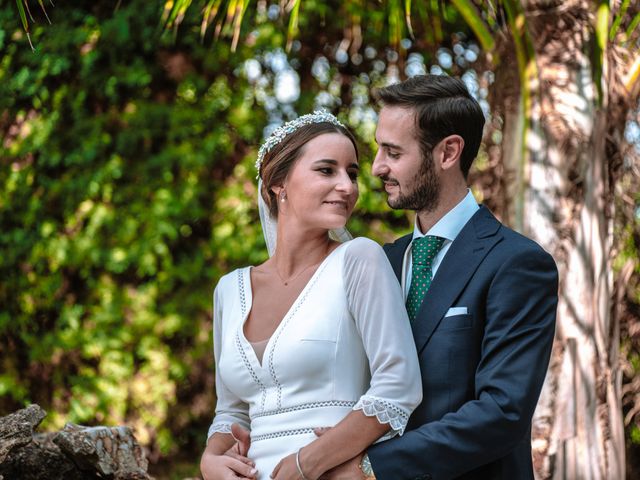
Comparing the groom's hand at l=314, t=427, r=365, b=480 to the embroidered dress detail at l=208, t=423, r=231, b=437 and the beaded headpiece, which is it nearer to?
the embroidered dress detail at l=208, t=423, r=231, b=437

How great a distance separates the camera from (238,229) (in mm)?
5297

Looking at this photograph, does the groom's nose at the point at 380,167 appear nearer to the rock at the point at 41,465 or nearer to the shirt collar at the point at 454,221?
the shirt collar at the point at 454,221

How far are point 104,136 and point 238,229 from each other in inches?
36.6

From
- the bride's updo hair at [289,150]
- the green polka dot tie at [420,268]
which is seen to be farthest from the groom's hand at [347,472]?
the bride's updo hair at [289,150]

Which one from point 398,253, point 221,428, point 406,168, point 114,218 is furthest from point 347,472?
point 114,218

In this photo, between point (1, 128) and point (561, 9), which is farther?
point (1, 128)

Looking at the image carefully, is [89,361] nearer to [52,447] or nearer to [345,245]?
[52,447]

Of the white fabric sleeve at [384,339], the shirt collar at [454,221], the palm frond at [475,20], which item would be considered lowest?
the white fabric sleeve at [384,339]

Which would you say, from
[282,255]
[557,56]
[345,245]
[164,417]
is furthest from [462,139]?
[164,417]

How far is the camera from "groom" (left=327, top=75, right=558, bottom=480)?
6.98 ft

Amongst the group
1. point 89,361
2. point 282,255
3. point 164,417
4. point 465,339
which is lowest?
point 164,417

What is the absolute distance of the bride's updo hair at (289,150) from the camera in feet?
8.23

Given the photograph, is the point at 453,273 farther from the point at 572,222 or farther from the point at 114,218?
the point at 114,218

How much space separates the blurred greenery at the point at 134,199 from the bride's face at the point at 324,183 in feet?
9.01
